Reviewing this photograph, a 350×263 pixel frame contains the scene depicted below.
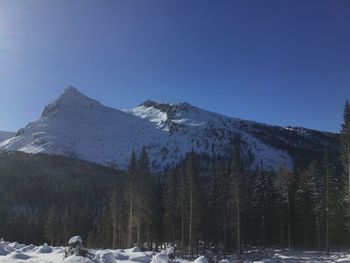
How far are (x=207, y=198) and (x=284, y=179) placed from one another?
45.4ft

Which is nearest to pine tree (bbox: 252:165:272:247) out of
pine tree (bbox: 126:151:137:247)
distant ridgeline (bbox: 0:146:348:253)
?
distant ridgeline (bbox: 0:146:348:253)

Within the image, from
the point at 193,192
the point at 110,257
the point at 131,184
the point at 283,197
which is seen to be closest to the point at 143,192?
the point at 131,184

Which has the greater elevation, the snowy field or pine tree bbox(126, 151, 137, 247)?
pine tree bbox(126, 151, 137, 247)

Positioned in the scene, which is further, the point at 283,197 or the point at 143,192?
the point at 283,197

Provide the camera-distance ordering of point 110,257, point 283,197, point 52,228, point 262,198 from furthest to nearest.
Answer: point 52,228 → point 262,198 → point 283,197 → point 110,257

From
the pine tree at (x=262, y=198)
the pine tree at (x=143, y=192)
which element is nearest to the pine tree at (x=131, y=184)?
the pine tree at (x=143, y=192)

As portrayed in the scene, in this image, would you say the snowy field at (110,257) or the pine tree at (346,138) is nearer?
the snowy field at (110,257)

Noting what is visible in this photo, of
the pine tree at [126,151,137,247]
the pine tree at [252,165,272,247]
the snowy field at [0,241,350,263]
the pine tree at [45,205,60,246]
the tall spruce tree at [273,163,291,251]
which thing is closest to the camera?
the snowy field at [0,241,350,263]

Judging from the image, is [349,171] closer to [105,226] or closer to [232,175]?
[232,175]

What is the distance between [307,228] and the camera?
255 feet

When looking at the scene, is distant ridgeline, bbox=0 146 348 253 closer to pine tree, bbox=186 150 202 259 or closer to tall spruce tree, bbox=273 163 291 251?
pine tree, bbox=186 150 202 259

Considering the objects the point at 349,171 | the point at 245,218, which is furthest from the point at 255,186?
the point at 349,171

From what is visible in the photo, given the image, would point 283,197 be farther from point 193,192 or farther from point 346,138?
point 346,138

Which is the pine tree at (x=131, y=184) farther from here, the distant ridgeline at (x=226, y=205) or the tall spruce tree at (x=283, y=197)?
the tall spruce tree at (x=283, y=197)
